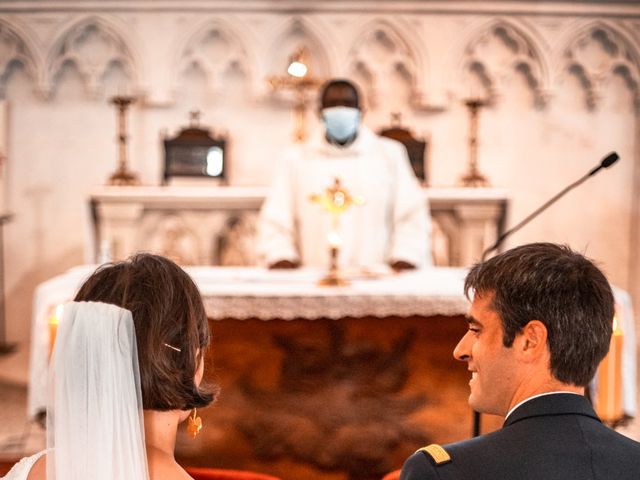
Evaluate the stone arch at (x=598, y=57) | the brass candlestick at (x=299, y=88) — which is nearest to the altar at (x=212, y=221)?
the brass candlestick at (x=299, y=88)

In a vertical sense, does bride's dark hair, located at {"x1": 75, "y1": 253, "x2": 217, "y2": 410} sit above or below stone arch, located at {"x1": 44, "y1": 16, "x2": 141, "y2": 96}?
below

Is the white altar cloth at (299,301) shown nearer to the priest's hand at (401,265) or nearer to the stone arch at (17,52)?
the priest's hand at (401,265)

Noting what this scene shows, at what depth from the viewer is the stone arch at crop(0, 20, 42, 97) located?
294 inches

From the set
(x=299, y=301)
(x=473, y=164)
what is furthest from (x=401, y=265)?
(x=473, y=164)

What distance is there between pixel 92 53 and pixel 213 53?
1.06m

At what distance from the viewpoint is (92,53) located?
7.61 m

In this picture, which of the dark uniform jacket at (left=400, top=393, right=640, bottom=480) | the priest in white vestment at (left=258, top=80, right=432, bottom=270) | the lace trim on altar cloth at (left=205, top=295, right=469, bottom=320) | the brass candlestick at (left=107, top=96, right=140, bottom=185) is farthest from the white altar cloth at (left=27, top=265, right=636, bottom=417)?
the brass candlestick at (left=107, top=96, right=140, bottom=185)

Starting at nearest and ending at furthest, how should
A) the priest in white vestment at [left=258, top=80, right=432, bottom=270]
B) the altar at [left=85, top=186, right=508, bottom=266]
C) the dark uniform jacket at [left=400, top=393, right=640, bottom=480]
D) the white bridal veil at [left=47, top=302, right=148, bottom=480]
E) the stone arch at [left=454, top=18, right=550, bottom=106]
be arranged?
the dark uniform jacket at [left=400, top=393, right=640, bottom=480] → the white bridal veil at [left=47, top=302, right=148, bottom=480] → the priest in white vestment at [left=258, top=80, right=432, bottom=270] → the altar at [left=85, top=186, right=508, bottom=266] → the stone arch at [left=454, top=18, right=550, bottom=106]

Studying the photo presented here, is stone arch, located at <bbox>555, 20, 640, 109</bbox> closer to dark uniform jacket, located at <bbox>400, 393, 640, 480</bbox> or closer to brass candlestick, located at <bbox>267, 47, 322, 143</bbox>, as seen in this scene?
brass candlestick, located at <bbox>267, 47, 322, 143</bbox>

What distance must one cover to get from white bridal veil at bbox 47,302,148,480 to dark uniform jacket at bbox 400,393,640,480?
556 mm

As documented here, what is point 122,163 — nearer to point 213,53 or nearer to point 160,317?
point 213,53

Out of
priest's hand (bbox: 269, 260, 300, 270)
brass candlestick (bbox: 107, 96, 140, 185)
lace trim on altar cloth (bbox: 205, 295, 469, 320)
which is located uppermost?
brass candlestick (bbox: 107, 96, 140, 185)

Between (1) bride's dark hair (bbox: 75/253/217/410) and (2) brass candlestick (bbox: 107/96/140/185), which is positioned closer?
(1) bride's dark hair (bbox: 75/253/217/410)

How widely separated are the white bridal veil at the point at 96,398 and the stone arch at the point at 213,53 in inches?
237
